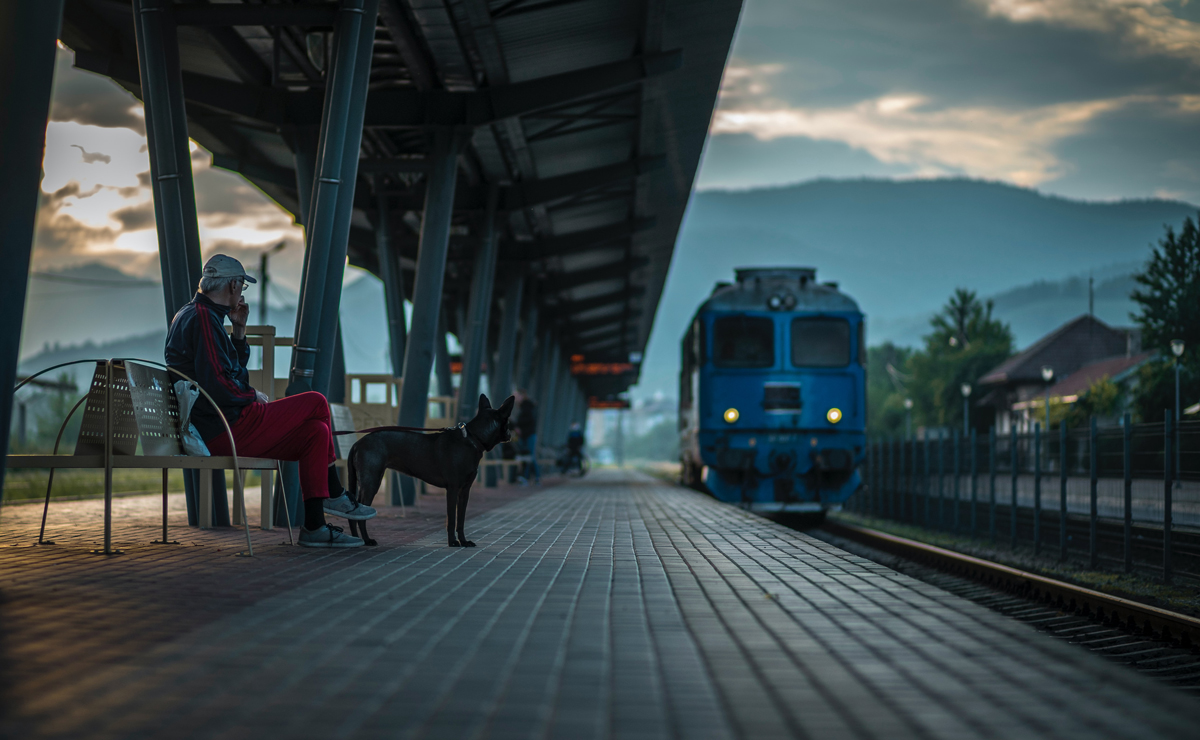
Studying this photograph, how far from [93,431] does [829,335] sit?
533 inches

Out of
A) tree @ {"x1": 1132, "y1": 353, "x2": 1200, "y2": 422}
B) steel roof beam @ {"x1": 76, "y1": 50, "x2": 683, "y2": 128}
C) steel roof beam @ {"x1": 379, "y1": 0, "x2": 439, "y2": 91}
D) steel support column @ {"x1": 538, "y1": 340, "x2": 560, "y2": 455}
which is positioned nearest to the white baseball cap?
steel roof beam @ {"x1": 379, "y1": 0, "x2": 439, "y2": 91}

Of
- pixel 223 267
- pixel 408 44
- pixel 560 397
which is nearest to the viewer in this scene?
pixel 223 267

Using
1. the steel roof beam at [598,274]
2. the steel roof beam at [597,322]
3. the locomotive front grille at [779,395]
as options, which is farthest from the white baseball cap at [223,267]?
the steel roof beam at [597,322]

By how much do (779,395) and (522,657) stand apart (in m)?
14.6

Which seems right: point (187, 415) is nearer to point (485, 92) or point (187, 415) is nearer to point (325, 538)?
point (325, 538)

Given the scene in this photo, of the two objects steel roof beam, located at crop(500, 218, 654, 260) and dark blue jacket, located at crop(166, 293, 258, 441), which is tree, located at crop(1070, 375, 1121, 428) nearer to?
steel roof beam, located at crop(500, 218, 654, 260)

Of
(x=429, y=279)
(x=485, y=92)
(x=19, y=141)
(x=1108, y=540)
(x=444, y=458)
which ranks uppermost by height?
(x=485, y=92)

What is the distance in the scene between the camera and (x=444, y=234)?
1559 centimetres

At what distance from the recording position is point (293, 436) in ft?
21.7

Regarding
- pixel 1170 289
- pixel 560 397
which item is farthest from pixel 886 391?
pixel 1170 289

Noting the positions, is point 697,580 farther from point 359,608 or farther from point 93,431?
point 93,431

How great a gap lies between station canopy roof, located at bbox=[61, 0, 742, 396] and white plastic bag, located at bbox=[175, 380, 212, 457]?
4998mm

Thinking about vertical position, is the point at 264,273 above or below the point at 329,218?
above

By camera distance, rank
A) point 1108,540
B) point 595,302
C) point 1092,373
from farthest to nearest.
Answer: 1. point 1092,373
2. point 595,302
3. point 1108,540
